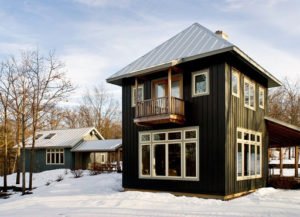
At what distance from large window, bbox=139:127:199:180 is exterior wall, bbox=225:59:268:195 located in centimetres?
135

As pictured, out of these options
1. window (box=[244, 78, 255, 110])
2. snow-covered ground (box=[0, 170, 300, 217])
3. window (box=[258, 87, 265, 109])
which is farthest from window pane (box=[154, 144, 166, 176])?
window (box=[258, 87, 265, 109])

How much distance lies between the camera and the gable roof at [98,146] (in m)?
30.7

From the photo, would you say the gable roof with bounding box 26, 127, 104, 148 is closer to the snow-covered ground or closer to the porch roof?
the snow-covered ground

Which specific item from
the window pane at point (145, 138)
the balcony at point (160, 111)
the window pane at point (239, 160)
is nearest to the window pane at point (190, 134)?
the balcony at point (160, 111)

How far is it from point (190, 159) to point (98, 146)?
1956 centimetres

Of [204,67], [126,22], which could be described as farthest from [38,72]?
[204,67]

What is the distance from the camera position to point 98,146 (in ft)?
105

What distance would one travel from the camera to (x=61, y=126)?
57625mm

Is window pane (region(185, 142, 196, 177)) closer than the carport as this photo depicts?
Yes

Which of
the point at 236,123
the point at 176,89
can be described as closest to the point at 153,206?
the point at 236,123

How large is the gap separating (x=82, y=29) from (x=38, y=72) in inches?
414

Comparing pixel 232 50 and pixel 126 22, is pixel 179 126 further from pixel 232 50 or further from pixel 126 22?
pixel 126 22

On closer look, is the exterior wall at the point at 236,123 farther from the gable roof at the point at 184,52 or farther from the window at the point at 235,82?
the gable roof at the point at 184,52

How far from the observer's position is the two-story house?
13.1 metres
